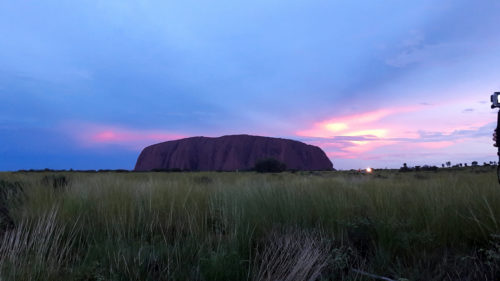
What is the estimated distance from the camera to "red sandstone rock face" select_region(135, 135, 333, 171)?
371 feet

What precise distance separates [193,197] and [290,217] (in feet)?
7.84

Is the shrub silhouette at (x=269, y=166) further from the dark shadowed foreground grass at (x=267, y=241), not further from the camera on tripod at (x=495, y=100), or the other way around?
the camera on tripod at (x=495, y=100)

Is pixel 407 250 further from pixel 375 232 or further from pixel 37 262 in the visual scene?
pixel 37 262

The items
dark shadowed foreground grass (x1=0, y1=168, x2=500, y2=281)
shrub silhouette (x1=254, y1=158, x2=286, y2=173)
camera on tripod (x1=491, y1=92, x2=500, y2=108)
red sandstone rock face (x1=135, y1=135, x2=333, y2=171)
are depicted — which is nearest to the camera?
dark shadowed foreground grass (x1=0, y1=168, x2=500, y2=281)

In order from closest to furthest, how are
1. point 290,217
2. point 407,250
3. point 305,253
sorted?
point 305,253 < point 407,250 < point 290,217

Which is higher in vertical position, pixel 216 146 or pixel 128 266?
pixel 216 146

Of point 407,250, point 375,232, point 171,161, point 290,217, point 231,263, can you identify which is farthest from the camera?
point 171,161

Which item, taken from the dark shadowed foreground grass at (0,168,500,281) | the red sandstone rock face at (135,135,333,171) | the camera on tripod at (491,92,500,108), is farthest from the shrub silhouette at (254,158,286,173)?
the red sandstone rock face at (135,135,333,171)

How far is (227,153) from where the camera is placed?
116 meters

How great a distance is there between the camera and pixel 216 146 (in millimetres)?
119062

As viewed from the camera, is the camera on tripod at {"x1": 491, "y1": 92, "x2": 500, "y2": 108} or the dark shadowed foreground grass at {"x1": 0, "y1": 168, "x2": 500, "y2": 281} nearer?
the dark shadowed foreground grass at {"x1": 0, "y1": 168, "x2": 500, "y2": 281}

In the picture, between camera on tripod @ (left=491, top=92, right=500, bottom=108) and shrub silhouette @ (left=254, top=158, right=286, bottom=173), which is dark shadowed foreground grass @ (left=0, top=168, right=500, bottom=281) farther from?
shrub silhouette @ (left=254, top=158, right=286, bottom=173)

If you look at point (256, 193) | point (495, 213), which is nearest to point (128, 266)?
point (256, 193)

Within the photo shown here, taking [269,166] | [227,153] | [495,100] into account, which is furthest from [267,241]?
[227,153]
